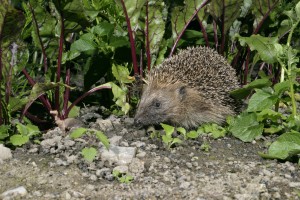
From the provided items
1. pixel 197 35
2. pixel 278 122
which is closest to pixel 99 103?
pixel 197 35

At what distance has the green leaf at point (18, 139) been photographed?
15.6 feet

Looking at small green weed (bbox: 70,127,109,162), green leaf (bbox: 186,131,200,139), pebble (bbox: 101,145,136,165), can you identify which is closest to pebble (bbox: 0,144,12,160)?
small green weed (bbox: 70,127,109,162)

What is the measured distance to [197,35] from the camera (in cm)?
646

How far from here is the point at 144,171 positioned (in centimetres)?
448

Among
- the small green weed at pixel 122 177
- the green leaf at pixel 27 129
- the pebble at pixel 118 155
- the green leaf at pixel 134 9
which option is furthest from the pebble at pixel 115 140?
the green leaf at pixel 134 9

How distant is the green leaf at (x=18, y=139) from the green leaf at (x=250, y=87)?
1.91 m

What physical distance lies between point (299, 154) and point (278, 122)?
70 cm

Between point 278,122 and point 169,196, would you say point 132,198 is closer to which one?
point 169,196

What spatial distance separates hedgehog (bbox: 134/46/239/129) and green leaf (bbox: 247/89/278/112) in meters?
0.69

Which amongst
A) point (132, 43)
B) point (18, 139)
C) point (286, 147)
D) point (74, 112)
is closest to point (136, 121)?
point (74, 112)

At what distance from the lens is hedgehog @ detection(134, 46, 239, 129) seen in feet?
18.7

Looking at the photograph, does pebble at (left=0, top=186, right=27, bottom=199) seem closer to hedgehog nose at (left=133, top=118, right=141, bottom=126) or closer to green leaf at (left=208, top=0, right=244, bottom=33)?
hedgehog nose at (left=133, top=118, right=141, bottom=126)

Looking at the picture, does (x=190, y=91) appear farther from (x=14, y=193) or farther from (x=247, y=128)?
(x=14, y=193)

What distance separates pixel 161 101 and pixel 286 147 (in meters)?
1.53
